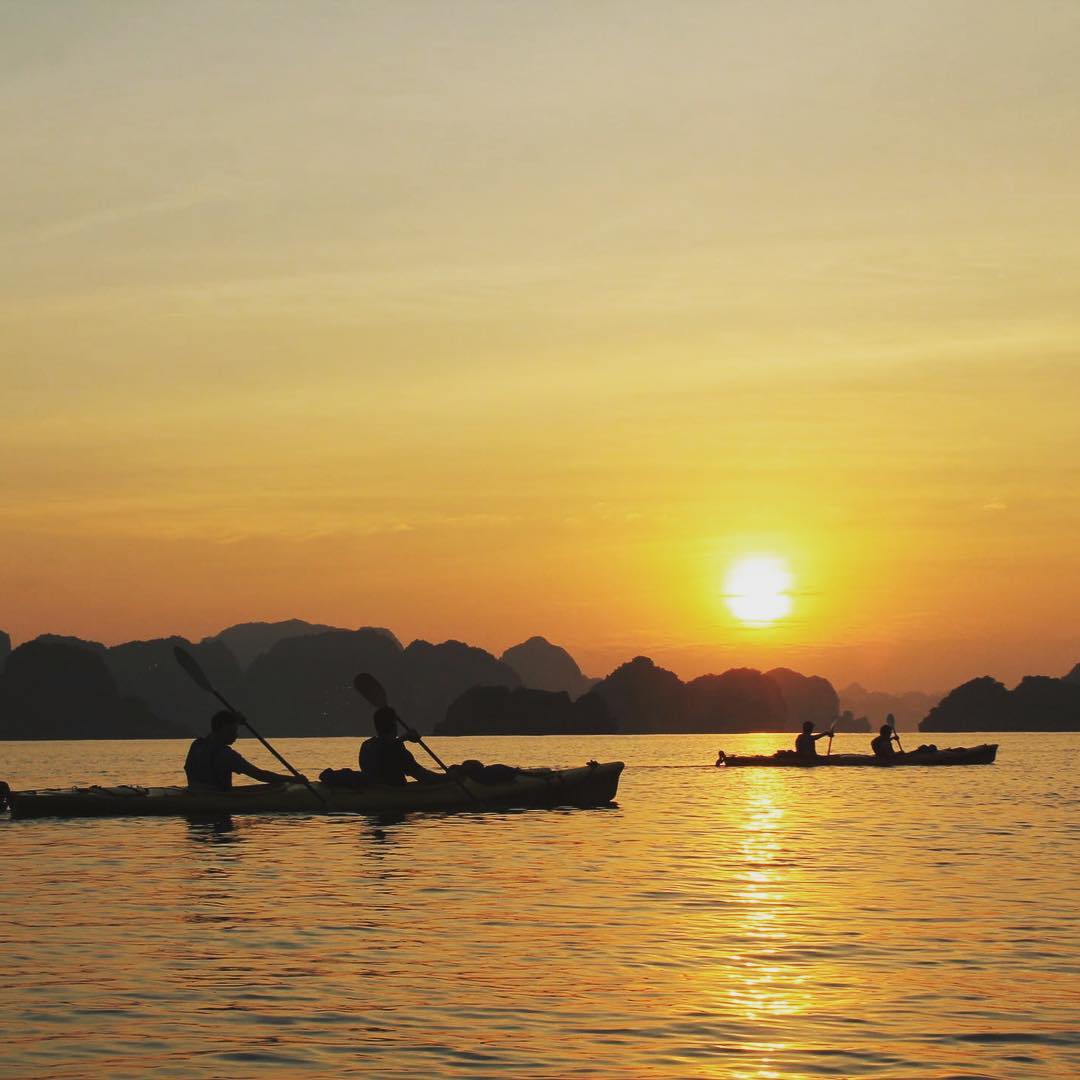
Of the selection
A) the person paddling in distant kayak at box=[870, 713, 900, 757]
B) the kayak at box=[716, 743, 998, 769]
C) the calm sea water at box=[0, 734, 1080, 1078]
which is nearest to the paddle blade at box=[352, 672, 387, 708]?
the calm sea water at box=[0, 734, 1080, 1078]

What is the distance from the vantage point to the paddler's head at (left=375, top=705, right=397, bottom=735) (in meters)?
35.3

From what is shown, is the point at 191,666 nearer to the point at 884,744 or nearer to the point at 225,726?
the point at 225,726

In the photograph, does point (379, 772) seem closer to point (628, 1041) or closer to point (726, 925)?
point (726, 925)

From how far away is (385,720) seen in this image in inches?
1398

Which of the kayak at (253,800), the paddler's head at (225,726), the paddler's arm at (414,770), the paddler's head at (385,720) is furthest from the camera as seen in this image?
the paddler's arm at (414,770)

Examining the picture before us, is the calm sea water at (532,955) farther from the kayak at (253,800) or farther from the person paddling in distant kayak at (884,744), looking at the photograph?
the person paddling in distant kayak at (884,744)

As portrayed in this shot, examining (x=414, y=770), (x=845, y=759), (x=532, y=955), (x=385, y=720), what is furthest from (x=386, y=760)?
(x=845, y=759)

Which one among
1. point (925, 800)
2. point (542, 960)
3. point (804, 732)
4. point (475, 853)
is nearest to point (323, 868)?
point (475, 853)

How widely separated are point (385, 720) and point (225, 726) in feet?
12.9

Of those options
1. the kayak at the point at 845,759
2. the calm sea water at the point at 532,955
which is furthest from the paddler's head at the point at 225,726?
the kayak at the point at 845,759

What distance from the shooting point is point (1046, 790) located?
207ft

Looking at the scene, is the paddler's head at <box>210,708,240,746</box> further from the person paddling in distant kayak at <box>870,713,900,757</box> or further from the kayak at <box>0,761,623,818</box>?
the person paddling in distant kayak at <box>870,713,900,757</box>

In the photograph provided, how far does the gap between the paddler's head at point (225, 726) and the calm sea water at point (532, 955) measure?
216 cm

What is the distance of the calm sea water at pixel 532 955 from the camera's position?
12.5 metres
